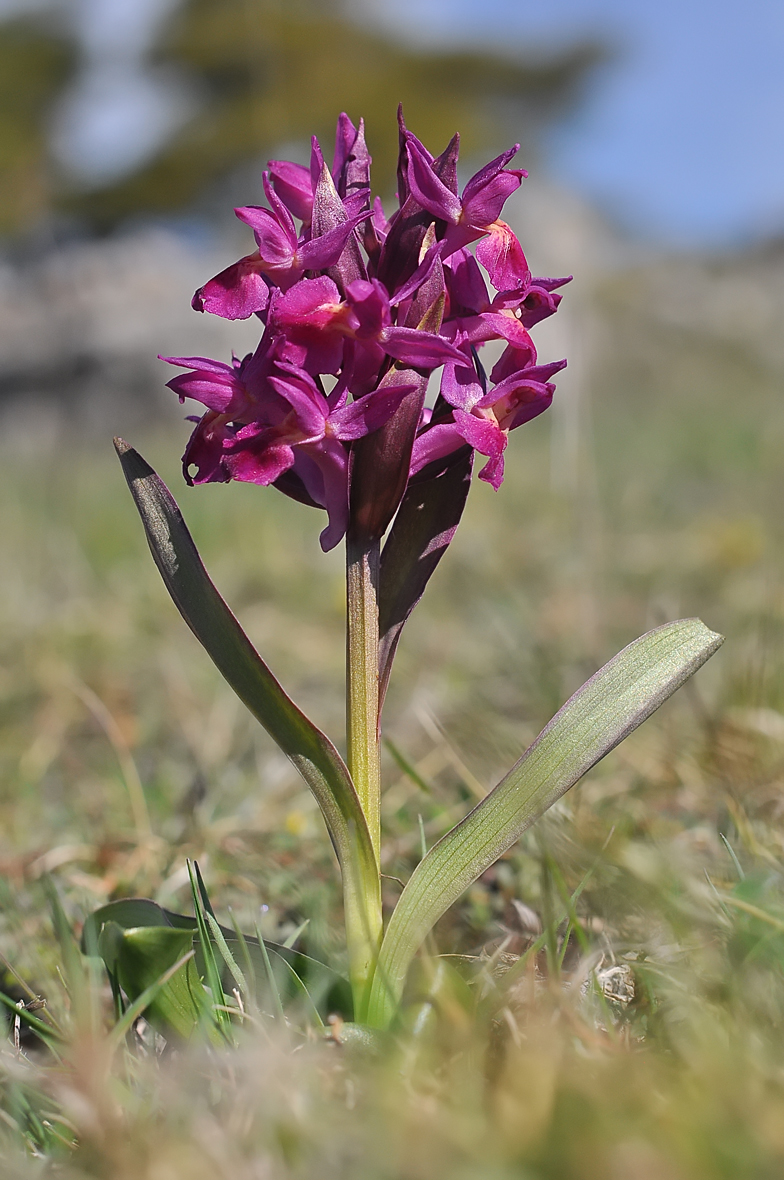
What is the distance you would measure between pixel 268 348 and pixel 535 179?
22451mm

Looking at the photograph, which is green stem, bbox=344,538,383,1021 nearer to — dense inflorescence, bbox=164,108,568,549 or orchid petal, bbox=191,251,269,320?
dense inflorescence, bbox=164,108,568,549

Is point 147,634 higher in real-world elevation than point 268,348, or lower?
lower

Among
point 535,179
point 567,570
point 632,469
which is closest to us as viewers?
point 567,570

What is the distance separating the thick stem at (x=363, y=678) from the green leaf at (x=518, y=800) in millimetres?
69

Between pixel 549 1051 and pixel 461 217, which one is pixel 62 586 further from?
pixel 549 1051

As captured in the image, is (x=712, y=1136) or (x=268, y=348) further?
(x=268, y=348)

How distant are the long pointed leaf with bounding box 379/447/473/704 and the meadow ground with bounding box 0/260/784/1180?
0.30 metres

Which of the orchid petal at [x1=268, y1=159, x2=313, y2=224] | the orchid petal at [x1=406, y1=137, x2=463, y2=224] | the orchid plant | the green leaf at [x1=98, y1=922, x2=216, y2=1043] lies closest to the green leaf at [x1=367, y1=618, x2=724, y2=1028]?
the orchid plant

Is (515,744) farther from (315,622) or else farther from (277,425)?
(315,622)

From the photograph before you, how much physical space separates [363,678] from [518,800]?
195mm

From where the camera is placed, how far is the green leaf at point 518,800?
959 millimetres

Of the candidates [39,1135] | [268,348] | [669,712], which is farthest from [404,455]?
[669,712]

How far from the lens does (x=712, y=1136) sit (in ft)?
1.88

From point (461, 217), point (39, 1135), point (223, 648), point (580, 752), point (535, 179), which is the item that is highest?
point (535, 179)
